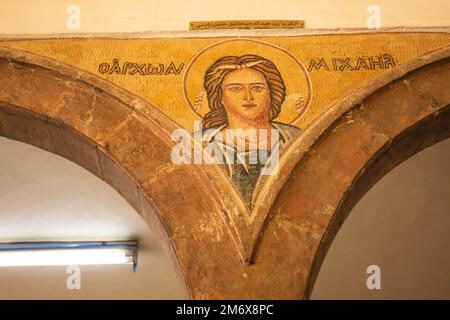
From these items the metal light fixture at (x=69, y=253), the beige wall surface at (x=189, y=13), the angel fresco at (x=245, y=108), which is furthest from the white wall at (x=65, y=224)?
the angel fresco at (x=245, y=108)

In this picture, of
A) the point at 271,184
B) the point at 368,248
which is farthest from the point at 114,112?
the point at 368,248

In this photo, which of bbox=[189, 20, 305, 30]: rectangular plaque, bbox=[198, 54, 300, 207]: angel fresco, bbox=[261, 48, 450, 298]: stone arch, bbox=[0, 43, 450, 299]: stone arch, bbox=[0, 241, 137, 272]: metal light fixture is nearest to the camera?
bbox=[0, 43, 450, 299]: stone arch

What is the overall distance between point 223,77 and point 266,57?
0.29m

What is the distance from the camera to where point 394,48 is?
4523mm

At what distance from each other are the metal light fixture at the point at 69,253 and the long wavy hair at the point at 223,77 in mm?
2499

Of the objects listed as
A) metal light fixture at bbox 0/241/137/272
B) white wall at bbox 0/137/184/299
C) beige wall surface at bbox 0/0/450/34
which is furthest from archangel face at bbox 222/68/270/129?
A: metal light fixture at bbox 0/241/137/272

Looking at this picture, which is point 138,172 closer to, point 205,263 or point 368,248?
point 205,263

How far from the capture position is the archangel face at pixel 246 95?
14.2 ft

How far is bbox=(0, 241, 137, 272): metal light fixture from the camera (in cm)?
645

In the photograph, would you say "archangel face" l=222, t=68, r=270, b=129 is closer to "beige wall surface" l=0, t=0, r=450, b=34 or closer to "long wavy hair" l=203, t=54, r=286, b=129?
"long wavy hair" l=203, t=54, r=286, b=129

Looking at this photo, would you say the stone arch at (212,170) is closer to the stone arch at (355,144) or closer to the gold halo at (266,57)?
the stone arch at (355,144)

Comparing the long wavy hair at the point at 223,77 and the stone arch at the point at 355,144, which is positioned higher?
the long wavy hair at the point at 223,77

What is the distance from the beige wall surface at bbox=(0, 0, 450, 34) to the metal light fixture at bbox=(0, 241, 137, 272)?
7.76ft

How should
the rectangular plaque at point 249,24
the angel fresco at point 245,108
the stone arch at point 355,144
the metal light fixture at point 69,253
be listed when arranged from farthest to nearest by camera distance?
the metal light fixture at point 69,253 → the rectangular plaque at point 249,24 → the angel fresco at point 245,108 → the stone arch at point 355,144
